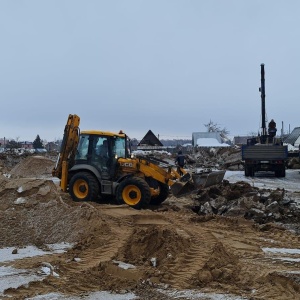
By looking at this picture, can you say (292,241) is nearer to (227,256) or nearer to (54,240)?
(227,256)

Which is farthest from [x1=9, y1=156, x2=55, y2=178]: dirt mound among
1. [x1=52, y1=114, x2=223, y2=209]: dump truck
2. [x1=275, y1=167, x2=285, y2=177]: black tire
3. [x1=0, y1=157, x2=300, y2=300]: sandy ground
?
[x1=0, y1=157, x2=300, y2=300]: sandy ground

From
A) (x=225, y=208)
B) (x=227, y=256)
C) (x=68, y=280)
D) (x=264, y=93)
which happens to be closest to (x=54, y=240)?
(x=68, y=280)

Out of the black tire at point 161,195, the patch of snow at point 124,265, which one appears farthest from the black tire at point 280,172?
the patch of snow at point 124,265

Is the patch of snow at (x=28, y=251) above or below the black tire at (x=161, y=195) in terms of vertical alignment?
below

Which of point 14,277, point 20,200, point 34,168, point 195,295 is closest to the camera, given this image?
point 195,295

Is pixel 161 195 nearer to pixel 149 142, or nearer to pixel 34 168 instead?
pixel 34 168

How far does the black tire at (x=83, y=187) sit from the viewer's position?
13.6 metres

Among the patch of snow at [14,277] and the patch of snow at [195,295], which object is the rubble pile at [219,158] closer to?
the patch of snow at [14,277]

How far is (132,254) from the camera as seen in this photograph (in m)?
7.81

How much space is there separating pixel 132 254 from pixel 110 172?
20.3 feet

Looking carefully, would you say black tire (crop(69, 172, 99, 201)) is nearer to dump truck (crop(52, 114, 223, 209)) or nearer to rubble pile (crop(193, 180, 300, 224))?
dump truck (crop(52, 114, 223, 209))

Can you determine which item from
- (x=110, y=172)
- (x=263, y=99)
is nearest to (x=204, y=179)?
(x=110, y=172)

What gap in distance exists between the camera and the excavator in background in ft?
43.9

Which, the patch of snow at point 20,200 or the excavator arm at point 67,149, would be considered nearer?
the patch of snow at point 20,200
